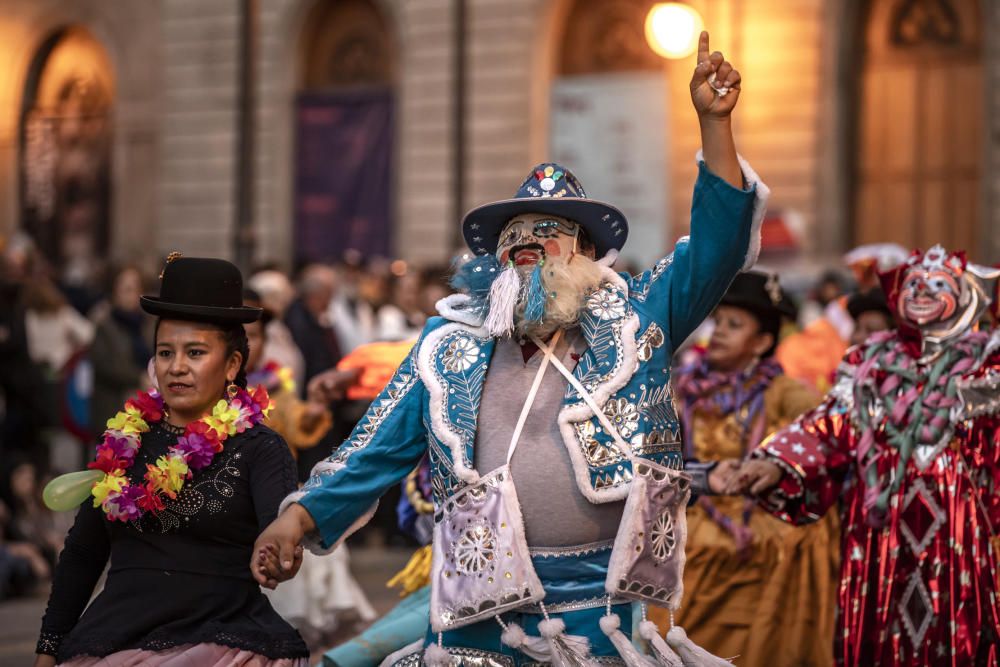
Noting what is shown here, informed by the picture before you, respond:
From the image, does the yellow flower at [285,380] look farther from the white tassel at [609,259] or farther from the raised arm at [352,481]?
the white tassel at [609,259]

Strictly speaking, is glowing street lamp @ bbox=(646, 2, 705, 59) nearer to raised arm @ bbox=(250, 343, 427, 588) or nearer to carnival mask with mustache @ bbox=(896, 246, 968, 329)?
carnival mask with mustache @ bbox=(896, 246, 968, 329)

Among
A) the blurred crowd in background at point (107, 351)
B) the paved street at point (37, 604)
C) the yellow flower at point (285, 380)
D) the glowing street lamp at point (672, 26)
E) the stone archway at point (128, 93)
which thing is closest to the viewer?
the yellow flower at point (285, 380)

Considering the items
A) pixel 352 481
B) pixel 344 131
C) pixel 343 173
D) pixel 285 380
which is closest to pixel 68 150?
pixel 344 131

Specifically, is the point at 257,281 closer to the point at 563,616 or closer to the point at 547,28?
the point at 563,616

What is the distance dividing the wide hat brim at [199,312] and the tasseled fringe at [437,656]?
113 cm

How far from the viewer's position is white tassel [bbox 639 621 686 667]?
4598 mm

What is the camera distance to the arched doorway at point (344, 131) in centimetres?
2456

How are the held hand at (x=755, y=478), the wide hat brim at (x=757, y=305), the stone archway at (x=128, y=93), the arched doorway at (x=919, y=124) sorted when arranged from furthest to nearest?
the stone archway at (x=128, y=93)
the arched doorway at (x=919, y=124)
the wide hat brim at (x=757, y=305)
the held hand at (x=755, y=478)

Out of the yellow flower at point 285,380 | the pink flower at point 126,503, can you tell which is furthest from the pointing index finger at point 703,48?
the yellow flower at point 285,380

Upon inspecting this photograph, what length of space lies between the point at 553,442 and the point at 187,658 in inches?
46.7

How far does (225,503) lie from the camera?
4.88 meters

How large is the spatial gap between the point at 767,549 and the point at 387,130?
1761cm

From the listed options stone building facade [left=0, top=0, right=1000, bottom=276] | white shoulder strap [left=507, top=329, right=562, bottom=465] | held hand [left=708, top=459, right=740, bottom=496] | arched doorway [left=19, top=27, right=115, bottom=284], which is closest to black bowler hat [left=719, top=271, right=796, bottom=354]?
held hand [left=708, top=459, right=740, bottom=496]

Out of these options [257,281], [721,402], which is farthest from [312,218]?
[721,402]
